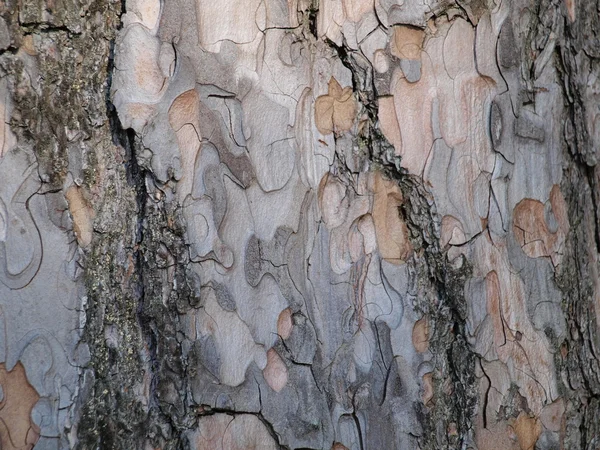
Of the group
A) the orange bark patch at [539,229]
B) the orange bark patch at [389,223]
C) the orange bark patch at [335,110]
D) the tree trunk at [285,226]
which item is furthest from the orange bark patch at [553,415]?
the orange bark patch at [335,110]

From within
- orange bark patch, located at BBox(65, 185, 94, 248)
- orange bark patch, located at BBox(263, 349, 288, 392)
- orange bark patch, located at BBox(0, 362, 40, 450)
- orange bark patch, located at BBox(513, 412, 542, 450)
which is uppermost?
orange bark patch, located at BBox(65, 185, 94, 248)

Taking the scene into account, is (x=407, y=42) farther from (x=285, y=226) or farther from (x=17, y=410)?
(x=17, y=410)

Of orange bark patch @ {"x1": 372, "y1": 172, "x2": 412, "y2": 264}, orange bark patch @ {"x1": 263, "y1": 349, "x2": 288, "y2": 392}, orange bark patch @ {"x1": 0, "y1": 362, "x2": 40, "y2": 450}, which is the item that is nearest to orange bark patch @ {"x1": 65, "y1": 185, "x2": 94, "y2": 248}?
orange bark patch @ {"x1": 0, "y1": 362, "x2": 40, "y2": 450}

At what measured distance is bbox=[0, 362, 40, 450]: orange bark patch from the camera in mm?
935

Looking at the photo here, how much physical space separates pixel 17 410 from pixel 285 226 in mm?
496

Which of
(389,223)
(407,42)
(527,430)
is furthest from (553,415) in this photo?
(407,42)

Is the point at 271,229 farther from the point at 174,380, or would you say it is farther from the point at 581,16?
the point at 581,16

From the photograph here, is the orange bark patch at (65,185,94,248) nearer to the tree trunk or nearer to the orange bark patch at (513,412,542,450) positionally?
the tree trunk

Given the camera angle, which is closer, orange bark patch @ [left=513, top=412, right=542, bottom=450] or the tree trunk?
the tree trunk

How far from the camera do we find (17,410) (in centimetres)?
94

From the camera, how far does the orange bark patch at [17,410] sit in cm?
94

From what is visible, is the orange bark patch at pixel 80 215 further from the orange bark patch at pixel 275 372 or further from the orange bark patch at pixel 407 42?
the orange bark patch at pixel 407 42

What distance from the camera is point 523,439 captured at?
1.10 meters

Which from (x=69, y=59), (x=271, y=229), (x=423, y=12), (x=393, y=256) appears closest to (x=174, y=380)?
(x=271, y=229)
